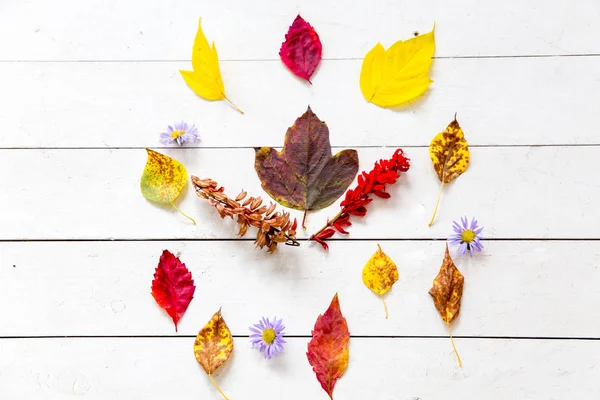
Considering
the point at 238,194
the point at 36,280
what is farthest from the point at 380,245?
the point at 36,280

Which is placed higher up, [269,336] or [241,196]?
[241,196]

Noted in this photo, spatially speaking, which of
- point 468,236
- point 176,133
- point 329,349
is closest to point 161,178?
point 176,133

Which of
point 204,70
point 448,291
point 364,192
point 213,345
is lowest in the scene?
point 213,345

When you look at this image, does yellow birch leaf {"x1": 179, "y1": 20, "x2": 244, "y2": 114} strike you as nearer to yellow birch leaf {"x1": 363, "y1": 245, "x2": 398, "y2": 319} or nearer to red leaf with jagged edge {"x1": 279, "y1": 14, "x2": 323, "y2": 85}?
red leaf with jagged edge {"x1": 279, "y1": 14, "x2": 323, "y2": 85}

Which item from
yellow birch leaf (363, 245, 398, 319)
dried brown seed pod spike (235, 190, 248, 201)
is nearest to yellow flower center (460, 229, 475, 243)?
yellow birch leaf (363, 245, 398, 319)

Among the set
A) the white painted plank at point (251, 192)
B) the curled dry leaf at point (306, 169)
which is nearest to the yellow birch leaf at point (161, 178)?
the white painted plank at point (251, 192)

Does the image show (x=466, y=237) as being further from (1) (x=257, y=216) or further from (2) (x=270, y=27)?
(2) (x=270, y=27)

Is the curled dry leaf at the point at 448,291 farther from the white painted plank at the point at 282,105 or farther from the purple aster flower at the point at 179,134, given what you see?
the purple aster flower at the point at 179,134
